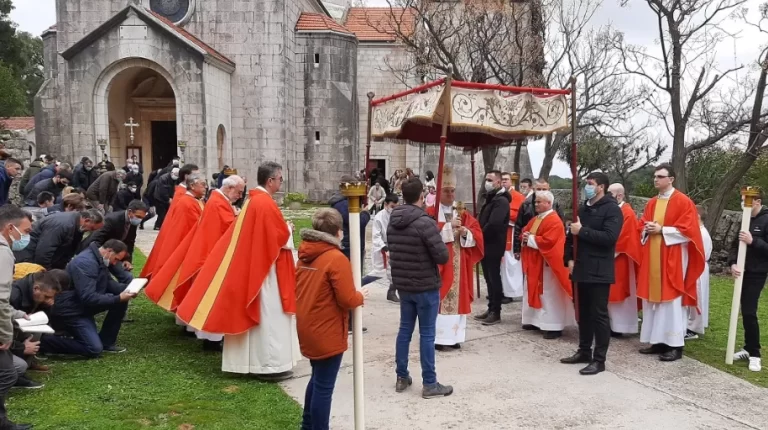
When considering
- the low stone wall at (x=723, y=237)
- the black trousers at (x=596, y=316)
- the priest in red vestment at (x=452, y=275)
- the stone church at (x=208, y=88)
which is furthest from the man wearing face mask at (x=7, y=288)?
the stone church at (x=208, y=88)

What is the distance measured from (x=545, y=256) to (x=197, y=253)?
3910mm

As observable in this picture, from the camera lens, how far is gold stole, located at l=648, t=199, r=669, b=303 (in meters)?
6.64

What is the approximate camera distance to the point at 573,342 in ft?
23.2

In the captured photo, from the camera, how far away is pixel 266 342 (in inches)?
219

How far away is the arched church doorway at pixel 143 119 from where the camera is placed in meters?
22.4

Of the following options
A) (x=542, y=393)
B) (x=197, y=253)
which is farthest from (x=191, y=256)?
(x=542, y=393)

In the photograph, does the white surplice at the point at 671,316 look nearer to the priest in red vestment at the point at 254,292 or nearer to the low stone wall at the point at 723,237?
the priest in red vestment at the point at 254,292

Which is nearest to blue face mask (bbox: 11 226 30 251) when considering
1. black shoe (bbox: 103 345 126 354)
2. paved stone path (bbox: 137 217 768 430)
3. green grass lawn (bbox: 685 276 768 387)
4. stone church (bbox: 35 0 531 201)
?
black shoe (bbox: 103 345 126 354)

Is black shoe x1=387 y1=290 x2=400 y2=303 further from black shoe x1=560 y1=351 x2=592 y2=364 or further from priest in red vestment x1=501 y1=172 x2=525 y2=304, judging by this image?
black shoe x1=560 y1=351 x2=592 y2=364

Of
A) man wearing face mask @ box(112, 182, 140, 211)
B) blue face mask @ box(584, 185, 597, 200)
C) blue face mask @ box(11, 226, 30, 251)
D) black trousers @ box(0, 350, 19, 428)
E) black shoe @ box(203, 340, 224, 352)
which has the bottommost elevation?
black shoe @ box(203, 340, 224, 352)

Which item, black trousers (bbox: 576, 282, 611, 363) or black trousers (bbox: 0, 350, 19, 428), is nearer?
black trousers (bbox: 0, 350, 19, 428)

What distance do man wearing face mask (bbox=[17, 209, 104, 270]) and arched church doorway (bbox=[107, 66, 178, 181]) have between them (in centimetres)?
1615

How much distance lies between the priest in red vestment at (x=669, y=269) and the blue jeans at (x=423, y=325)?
9.11 feet

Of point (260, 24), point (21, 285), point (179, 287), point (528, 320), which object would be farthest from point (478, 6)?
point (21, 285)
